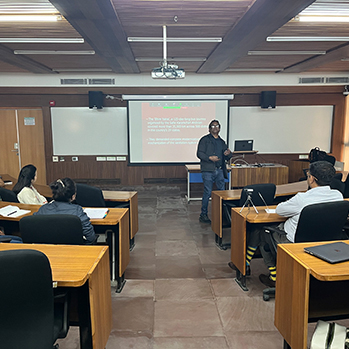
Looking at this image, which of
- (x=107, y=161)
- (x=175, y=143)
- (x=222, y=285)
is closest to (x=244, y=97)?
(x=175, y=143)

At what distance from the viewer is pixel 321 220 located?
90.4 inches

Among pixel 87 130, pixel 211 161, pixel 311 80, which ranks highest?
pixel 311 80

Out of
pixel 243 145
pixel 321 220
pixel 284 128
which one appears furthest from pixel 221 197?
Result: pixel 284 128

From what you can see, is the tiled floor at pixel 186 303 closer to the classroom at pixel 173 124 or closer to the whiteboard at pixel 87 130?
the classroom at pixel 173 124

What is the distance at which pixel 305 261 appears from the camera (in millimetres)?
1762

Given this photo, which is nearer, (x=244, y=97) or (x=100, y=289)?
(x=100, y=289)

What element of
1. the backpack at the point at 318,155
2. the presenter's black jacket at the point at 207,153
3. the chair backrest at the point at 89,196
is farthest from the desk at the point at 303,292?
the backpack at the point at 318,155

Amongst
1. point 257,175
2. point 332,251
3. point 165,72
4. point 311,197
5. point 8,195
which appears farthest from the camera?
point 257,175

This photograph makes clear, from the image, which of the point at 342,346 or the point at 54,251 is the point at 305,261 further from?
the point at 54,251

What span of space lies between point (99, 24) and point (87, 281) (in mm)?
3112

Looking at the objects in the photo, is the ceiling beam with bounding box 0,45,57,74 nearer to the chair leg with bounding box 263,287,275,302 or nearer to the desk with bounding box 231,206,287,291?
the desk with bounding box 231,206,287,291

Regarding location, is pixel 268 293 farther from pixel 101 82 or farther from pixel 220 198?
pixel 101 82

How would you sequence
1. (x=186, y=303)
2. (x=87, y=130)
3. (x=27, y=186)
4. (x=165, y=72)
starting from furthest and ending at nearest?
(x=87, y=130), (x=165, y=72), (x=27, y=186), (x=186, y=303)

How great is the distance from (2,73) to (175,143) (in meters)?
4.66
